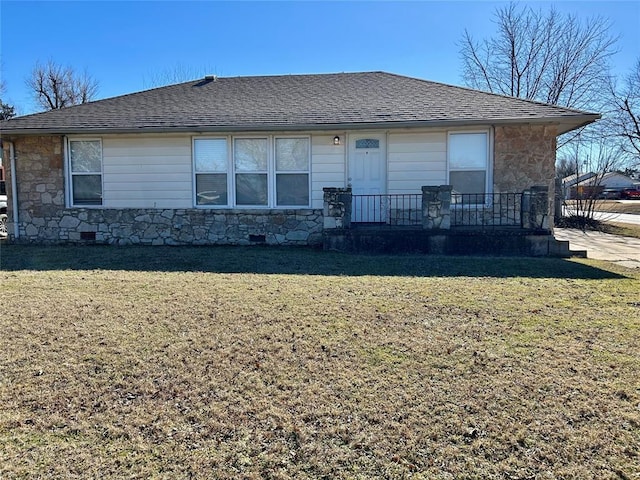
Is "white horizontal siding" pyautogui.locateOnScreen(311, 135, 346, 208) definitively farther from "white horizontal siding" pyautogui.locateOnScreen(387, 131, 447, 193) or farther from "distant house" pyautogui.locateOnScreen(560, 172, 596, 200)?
"distant house" pyautogui.locateOnScreen(560, 172, 596, 200)

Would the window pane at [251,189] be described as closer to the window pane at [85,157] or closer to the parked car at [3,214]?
the window pane at [85,157]

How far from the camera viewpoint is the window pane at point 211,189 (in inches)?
398

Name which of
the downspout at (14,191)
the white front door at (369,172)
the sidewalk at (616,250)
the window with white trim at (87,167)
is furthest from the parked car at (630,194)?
the downspout at (14,191)

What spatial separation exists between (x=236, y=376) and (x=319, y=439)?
947mm

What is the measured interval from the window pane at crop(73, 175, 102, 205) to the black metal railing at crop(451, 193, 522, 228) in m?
8.12

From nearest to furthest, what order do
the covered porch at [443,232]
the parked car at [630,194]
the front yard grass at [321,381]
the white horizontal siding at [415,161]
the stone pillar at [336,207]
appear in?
the front yard grass at [321,381] < the covered porch at [443,232] < the stone pillar at [336,207] < the white horizontal siding at [415,161] < the parked car at [630,194]

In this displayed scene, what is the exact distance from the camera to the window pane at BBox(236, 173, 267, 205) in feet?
33.0

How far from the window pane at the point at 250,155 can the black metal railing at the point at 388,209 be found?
227cm

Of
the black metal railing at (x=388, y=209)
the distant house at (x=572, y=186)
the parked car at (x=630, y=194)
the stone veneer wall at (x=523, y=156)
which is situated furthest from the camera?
the parked car at (x=630, y=194)

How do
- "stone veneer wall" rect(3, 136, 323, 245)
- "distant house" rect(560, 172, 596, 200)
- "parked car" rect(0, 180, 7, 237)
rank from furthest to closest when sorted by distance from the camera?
1. "distant house" rect(560, 172, 596, 200)
2. "parked car" rect(0, 180, 7, 237)
3. "stone veneer wall" rect(3, 136, 323, 245)

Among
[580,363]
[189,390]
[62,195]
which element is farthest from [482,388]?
[62,195]

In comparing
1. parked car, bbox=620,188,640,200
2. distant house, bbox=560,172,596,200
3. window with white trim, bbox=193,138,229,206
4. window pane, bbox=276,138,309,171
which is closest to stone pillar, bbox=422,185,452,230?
window pane, bbox=276,138,309,171

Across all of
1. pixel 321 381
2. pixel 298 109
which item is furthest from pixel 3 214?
pixel 321 381

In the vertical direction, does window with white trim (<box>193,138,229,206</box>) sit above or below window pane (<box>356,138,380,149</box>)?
below
